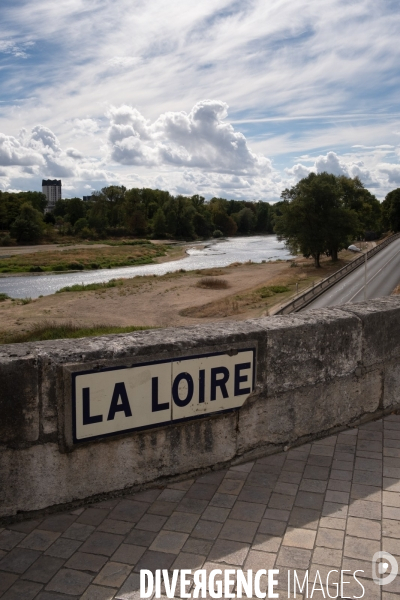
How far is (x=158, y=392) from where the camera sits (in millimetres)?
3771

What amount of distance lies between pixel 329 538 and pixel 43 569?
1578mm

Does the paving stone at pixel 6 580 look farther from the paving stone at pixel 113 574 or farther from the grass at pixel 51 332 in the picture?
the grass at pixel 51 332

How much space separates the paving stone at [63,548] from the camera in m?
3.04

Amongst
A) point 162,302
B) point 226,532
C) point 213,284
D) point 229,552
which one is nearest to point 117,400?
point 226,532

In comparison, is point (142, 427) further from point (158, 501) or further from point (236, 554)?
point (236, 554)

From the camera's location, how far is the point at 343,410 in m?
4.73

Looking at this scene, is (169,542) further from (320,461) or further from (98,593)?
(320,461)

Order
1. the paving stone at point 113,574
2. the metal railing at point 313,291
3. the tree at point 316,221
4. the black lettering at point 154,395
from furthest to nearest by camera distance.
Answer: the tree at point 316,221 < the metal railing at point 313,291 < the black lettering at point 154,395 < the paving stone at point 113,574

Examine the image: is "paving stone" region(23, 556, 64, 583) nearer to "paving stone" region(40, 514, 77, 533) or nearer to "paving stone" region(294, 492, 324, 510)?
"paving stone" region(40, 514, 77, 533)

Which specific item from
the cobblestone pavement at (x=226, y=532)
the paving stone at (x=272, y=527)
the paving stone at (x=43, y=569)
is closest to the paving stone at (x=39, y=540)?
the cobblestone pavement at (x=226, y=532)

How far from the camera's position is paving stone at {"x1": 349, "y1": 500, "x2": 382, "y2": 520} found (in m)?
3.45

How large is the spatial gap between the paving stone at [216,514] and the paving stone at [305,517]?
0.40 m

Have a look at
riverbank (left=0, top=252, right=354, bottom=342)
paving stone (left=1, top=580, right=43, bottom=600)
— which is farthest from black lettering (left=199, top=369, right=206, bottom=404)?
riverbank (left=0, top=252, right=354, bottom=342)

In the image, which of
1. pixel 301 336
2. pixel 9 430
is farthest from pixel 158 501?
pixel 301 336
